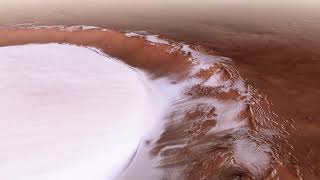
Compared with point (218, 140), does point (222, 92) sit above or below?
above

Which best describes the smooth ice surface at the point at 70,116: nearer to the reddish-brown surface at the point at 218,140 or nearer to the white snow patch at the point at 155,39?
the reddish-brown surface at the point at 218,140

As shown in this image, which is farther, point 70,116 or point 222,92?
point 222,92

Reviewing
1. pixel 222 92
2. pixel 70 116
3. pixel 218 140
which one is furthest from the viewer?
pixel 222 92

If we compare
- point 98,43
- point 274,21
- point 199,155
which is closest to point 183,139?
point 199,155

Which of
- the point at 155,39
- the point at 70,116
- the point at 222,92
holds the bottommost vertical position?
the point at 70,116

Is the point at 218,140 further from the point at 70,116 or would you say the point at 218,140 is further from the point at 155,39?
the point at 155,39

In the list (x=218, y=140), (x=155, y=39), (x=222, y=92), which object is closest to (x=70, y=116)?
(x=218, y=140)
